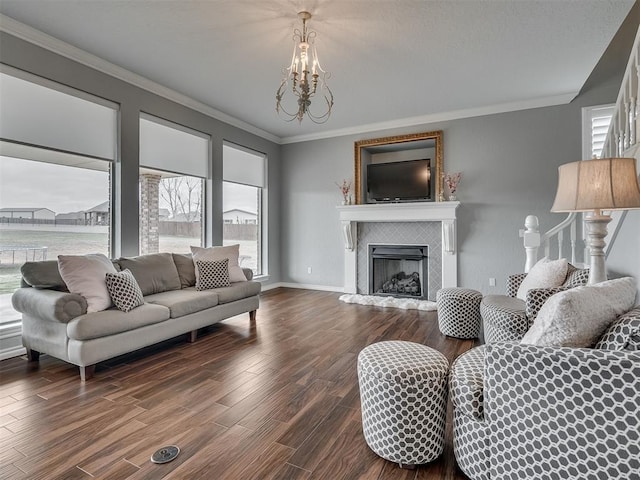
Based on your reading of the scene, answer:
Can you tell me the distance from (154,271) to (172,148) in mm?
1835

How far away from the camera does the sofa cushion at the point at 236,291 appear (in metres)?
3.95

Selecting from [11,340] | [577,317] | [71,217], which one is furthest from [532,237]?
[11,340]

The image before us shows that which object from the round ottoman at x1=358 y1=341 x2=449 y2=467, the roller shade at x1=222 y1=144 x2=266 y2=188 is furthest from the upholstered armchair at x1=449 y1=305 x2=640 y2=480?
the roller shade at x1=222 y1=144 x2=266 y2=188

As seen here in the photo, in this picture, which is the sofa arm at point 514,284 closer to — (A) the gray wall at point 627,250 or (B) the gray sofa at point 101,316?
(A) the gray wall at point 627,250

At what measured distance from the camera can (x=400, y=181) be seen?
19.2 feet

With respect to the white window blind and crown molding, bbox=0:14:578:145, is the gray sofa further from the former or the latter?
the white window blind

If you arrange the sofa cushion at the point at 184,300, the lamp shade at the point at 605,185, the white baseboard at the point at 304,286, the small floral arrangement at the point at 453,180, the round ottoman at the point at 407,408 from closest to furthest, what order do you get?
the round ottoman at the point at 407,408 → the lamp shade at the point at 605,185 → the sofa cushion at the point at 184,300 → the small floral arrangement at the point at 453,180 → the white baseboard at the point at 304,286

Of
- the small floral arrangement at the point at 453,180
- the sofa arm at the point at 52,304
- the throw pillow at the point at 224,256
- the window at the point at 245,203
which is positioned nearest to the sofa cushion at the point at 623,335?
the sofa arm at the point at 52,304

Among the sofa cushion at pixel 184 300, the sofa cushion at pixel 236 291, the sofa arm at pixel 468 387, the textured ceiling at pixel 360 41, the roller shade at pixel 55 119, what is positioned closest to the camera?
the sofa arm at pixel 468 387

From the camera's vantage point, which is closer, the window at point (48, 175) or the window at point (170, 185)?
the window at point (48, 175)

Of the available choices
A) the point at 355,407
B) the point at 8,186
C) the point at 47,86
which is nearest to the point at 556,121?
the point at 355,407

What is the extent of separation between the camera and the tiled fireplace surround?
17.8 ft

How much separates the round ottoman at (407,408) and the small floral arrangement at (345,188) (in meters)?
4.60

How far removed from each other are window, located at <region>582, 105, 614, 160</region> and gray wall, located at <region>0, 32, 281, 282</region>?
5063 mm
